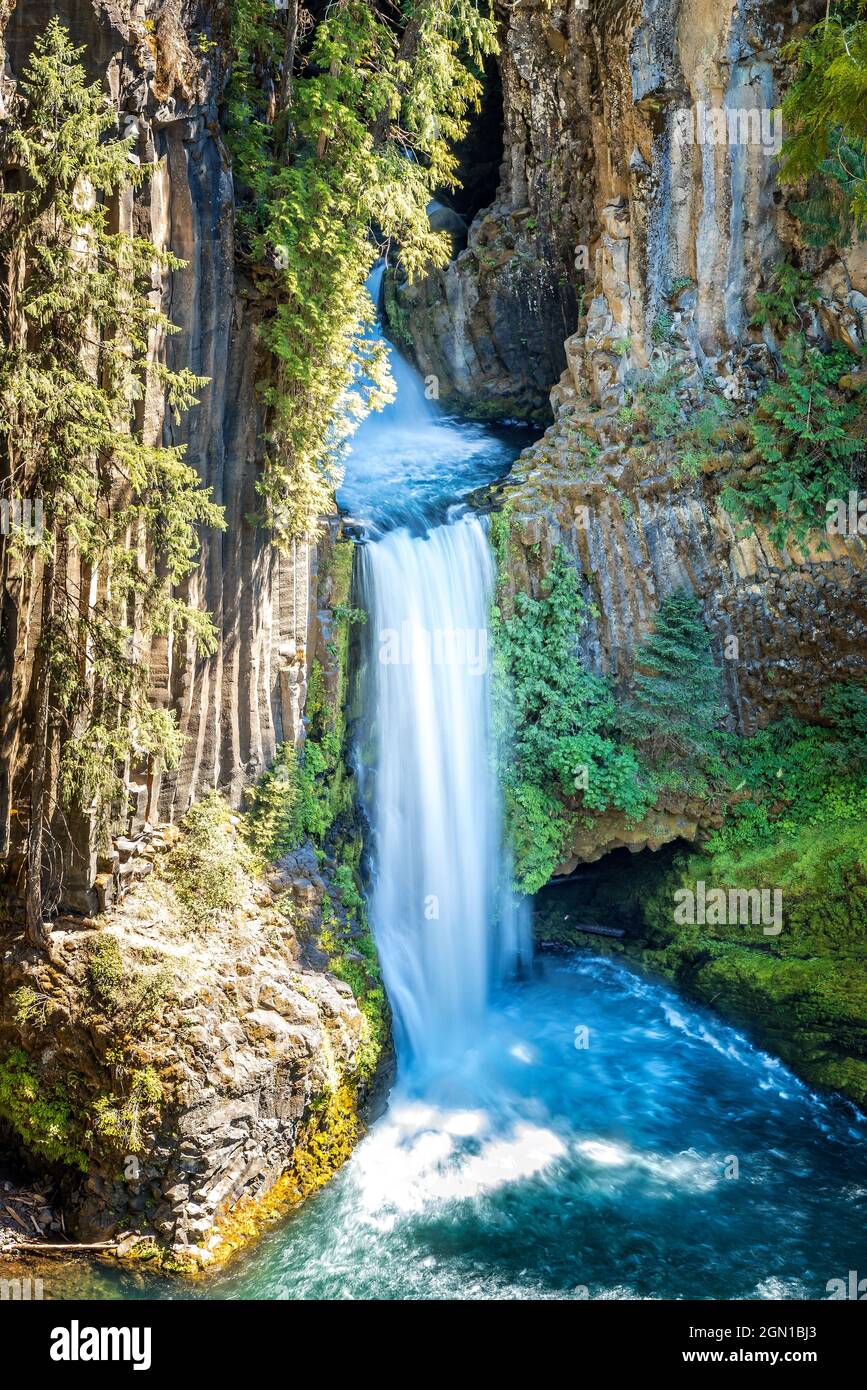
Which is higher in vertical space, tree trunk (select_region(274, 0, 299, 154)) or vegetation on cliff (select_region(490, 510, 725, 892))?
tree trunk (select_region(274, 0, 299, 154))

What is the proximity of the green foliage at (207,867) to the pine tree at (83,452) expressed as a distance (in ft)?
3.28

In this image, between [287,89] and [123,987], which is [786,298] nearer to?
[287,89]

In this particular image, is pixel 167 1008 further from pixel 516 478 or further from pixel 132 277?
pixel 516 478

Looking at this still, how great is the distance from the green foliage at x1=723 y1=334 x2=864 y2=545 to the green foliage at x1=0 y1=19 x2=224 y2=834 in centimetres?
715

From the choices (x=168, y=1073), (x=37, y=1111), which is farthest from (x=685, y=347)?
(x=37, y=1111)

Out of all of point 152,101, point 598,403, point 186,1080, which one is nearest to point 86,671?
point 186,1080

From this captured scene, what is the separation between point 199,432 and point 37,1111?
6.25 m

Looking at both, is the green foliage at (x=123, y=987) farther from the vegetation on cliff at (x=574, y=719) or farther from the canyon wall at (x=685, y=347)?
the canyon wall at (x=685, y=347)

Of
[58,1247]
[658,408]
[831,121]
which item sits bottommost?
[58,1247]

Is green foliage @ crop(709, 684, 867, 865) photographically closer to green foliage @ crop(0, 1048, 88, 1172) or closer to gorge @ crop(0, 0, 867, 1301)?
gorge @ crop(0, 0, 867, 1301)

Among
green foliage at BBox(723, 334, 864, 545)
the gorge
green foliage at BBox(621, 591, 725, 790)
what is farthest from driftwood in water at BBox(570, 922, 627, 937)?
green foliage at BBox(723, 334, 864, 545)

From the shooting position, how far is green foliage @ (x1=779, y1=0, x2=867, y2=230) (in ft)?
25.2

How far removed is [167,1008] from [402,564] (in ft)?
19.5

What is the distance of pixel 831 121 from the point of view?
317 inches
